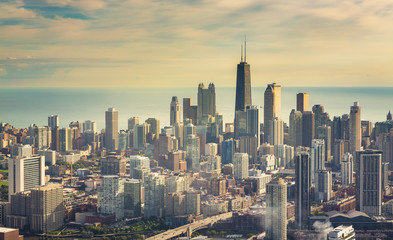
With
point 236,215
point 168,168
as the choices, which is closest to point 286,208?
point 236,215

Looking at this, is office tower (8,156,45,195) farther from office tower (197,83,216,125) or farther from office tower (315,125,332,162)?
office tower (197,83,216,125)

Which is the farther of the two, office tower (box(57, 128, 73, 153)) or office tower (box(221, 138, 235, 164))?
office tower (box(57, 128, 73, 153))

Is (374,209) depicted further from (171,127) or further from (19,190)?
(171,127)

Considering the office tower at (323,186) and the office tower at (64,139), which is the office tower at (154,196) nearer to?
the office tower at (323,186)

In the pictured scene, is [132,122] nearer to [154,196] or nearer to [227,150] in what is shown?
[227,150]

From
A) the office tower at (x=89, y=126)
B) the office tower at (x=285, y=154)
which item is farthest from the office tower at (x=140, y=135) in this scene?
the office tower at (x=285, y=154)

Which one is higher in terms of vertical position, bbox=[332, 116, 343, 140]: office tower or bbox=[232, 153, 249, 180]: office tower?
bbox=[332, 116, 343, 140]: office tower

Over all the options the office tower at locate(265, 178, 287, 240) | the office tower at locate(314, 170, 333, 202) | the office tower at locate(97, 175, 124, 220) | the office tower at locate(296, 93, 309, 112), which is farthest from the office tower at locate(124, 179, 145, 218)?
the office tower at locate(296, 93, 309, 112)
